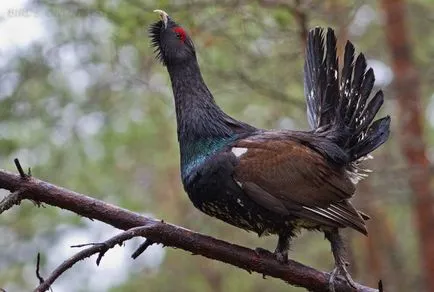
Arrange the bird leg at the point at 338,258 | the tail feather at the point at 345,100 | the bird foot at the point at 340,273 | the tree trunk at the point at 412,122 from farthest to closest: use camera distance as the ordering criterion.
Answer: the tree trunk at the point at 412,122 → the tail feather at the point at 345,100 → the bird leg at the point at 338,258 → the bird foot at the point at 340,273

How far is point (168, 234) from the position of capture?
3523mm

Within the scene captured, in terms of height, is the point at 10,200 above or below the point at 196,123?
below

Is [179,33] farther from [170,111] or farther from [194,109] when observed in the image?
[170,111]

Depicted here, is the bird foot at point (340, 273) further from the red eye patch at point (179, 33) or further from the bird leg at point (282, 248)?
the red eye patch at point (179, 33)

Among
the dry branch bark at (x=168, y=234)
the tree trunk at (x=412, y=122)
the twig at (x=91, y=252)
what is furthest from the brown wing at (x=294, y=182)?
the tree trunk at (x=412, y=122)

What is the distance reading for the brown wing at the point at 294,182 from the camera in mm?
4230

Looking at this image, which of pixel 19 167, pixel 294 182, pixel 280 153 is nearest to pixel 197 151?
pixel 280 153

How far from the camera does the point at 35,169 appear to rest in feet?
27.7

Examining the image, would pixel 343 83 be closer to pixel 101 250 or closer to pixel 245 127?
pixel 245 127

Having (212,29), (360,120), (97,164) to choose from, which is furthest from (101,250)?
(97,164)

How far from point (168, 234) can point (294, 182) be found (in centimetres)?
117

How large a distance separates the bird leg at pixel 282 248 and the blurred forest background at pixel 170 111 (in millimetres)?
3031

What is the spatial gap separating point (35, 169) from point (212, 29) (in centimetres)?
263

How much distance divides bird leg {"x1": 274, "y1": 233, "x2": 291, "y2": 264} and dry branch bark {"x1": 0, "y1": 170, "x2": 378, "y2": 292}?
36 millimetres
